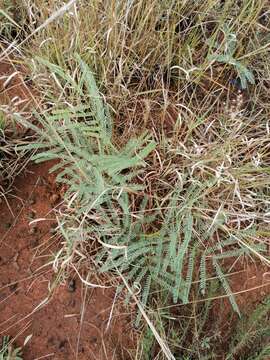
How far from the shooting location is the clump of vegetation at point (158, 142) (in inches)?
49.0

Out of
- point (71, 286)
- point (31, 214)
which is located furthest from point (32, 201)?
point (71, 286)

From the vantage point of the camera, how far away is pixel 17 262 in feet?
4.33

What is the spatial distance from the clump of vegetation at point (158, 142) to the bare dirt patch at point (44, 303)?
0.06 m

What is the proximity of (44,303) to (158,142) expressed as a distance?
491mm

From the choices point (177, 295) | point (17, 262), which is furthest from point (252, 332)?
point (17, 262)

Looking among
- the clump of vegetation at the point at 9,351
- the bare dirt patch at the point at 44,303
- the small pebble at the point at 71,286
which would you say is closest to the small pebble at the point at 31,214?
the bare dirt patch at the point at 44,303

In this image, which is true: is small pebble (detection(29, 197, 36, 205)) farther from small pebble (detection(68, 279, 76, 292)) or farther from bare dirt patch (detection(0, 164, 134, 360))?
small pebble (detection(68, 279, 76, 292))

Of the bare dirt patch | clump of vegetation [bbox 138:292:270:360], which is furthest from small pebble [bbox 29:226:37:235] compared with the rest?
clump of vegetation [bbox 138:292:270:360]

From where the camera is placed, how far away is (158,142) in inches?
54.4

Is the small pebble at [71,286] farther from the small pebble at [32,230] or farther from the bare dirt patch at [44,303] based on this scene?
the small pebble at [32,230]

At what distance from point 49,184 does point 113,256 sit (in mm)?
279

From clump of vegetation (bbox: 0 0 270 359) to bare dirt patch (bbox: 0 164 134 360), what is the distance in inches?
2.4

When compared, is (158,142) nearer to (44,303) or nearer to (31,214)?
(31,214)

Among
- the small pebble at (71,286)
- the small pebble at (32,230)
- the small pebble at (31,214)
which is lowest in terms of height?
the small pebble at (71,286)
